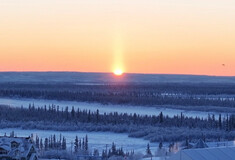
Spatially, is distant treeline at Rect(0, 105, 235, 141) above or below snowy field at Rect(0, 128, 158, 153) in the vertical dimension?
above

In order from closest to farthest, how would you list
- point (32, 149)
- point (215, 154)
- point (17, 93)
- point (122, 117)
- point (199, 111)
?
point (215, 154), point (32, 149), point (122, 117), point (199, 111), point (17, 93)

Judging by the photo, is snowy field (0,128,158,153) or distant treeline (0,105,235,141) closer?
snowy field (0,128,158,153)

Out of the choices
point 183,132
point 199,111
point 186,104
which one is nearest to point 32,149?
point 183,132

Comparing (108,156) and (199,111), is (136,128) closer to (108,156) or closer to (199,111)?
(108,156)

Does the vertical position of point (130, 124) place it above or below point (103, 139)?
above

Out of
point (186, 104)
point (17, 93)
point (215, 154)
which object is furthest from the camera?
point (17, 93)

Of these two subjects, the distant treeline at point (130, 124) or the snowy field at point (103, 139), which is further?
the distant treeline at point (130, 124)

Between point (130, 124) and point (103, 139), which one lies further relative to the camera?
point (130, 124)

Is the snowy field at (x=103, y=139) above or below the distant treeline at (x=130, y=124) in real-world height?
below
